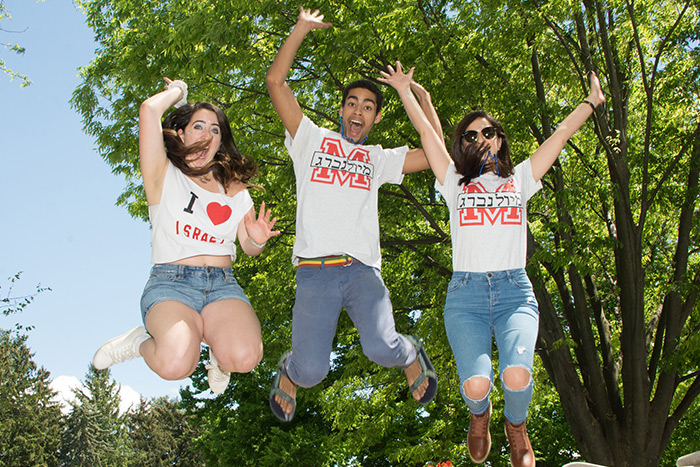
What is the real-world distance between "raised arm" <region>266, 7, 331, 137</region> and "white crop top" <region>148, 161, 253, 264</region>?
0.84 m

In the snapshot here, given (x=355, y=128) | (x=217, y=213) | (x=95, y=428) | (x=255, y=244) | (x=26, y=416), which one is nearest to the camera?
(x=217, y=213)

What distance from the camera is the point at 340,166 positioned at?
4.90 meters

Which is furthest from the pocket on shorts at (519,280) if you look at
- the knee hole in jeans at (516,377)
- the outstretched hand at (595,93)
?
the outstretched hand at (595,93)

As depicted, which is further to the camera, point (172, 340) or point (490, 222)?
point (490, 222)

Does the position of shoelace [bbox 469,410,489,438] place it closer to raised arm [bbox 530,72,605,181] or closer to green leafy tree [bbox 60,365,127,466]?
raised arm [bbox 530,72,605,181]

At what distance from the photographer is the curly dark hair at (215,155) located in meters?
4.73

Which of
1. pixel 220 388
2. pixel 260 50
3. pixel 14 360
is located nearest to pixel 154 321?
pixel 220 388

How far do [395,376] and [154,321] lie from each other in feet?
35.1

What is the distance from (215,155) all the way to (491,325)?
2.45 m

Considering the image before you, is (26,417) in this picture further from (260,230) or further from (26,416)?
(260,230)

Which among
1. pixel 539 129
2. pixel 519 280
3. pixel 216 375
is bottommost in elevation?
pixel 216 375

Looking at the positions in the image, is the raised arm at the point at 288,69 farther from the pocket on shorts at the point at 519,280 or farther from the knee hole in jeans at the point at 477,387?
the knee hole in jeans at the point at 477,387

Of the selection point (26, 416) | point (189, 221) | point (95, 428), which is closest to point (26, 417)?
point (26, 416)

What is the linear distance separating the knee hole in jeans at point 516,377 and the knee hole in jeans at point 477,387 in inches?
5.7
